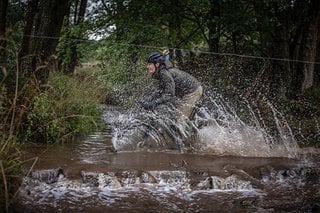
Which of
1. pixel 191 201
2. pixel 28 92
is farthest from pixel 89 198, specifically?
pixel 28 92

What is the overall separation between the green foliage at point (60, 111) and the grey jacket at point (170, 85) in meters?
1.21

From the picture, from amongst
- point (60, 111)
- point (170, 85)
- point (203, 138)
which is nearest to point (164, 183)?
point (170, 85)

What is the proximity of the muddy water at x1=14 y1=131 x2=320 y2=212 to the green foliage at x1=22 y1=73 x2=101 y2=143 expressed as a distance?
0.31 m

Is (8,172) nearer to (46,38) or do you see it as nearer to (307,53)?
(46,38)

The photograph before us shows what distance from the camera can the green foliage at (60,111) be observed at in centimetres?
775

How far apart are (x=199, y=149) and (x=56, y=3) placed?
3806 mm

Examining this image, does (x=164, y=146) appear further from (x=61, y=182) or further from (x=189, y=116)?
(x=61, y=182)

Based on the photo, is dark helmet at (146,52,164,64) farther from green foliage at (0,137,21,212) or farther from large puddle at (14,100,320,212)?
green foliage at (0,137,21,212)

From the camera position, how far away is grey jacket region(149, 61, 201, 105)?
787cm

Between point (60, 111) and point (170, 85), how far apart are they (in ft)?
6.95

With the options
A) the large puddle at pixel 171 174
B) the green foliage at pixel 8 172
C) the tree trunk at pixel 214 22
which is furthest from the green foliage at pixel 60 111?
the tree trunk at pixel 214 22

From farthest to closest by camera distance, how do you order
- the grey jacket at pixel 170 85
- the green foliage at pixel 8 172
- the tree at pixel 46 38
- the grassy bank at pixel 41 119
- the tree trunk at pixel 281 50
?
the tree trunk at pixel 281 50 < the tree at pixel 46 38 < the grey jacket at pixel 170 85 < the grassy bank at pixel 41 119 < the green foliage at pixel 8 172

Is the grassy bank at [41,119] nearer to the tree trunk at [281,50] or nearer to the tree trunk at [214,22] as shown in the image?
the tree trunk at [214,22]

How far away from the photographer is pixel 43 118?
25.7ft
